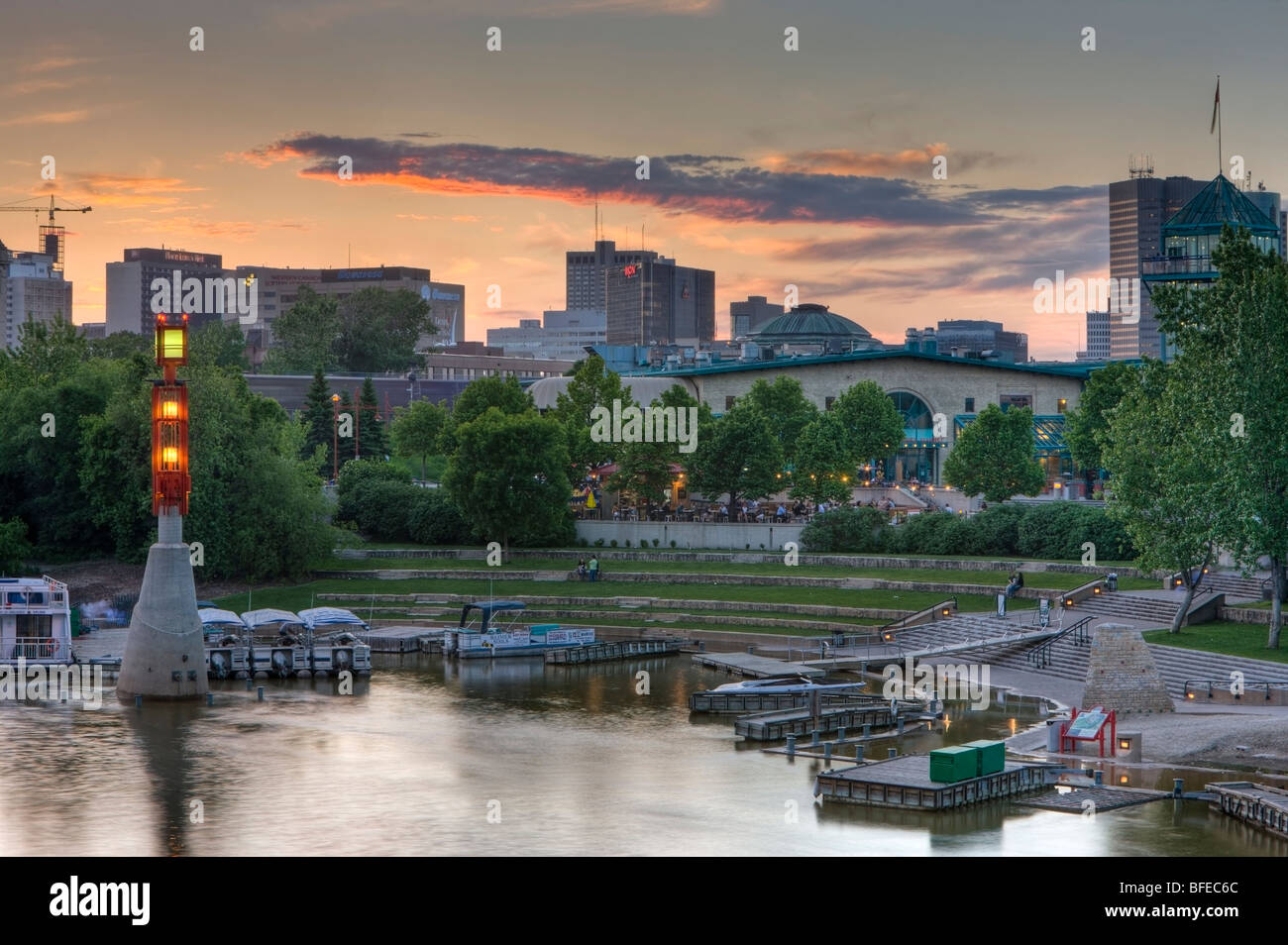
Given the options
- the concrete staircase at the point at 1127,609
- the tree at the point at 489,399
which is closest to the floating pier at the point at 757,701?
the concrete staircase at the point at 1127,609

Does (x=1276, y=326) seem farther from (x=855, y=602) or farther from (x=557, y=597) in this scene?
(x=557, y=597)

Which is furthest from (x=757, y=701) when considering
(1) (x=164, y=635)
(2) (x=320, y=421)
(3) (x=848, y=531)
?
(2) (x=320, y=421)

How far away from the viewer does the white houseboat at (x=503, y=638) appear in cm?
7406

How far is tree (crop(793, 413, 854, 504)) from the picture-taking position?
101188mm

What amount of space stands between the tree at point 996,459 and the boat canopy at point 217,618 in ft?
164

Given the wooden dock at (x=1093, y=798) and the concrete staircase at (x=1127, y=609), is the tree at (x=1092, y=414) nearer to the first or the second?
the concrete staircase at (x=1127, y=609)

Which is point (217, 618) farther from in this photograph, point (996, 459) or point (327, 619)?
point (996, 459)

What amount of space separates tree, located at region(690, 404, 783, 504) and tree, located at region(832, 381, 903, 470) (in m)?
12.4

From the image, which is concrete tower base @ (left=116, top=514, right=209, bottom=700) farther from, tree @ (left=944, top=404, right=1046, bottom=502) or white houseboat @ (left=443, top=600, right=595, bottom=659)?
tree @ (left=944, top=404, right=1046, bottom=502)

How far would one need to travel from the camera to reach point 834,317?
181250 millimetres

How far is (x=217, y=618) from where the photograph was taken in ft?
236

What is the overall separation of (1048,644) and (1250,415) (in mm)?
12347

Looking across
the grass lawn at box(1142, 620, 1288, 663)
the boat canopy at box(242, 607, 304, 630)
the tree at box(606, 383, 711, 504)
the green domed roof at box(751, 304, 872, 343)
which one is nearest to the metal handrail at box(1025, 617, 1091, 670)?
the grass lawn at box(1142, 620, 1288, 663)
